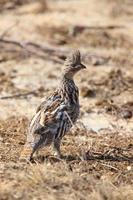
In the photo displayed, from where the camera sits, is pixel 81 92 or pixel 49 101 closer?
pixel 49 101

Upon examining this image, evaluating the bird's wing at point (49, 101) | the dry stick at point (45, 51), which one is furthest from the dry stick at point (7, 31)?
the bird's wing at point (49, 101)

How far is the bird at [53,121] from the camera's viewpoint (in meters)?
8.26

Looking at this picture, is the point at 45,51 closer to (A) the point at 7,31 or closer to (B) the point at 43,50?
(B) the point at 43,50

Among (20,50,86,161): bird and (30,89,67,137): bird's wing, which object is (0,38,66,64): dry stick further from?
(30,89,67,137): bird's wing

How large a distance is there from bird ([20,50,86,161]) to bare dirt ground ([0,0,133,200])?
17 centimetres

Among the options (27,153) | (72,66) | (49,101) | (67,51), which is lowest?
(27,153)

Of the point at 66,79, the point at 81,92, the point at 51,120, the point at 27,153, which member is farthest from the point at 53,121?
the point at 81,92

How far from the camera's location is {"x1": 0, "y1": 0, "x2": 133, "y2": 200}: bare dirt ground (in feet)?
24.6

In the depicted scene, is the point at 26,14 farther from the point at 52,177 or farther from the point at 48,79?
the point at 52,177

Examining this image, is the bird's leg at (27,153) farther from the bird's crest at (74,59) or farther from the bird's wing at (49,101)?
the bird's crest at (74,59)

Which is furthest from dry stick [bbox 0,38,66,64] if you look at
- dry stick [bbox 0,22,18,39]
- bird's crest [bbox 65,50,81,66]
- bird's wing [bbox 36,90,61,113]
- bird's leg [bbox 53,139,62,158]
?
bird's leg [bbox 53,139,62,158]

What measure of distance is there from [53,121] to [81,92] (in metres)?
3.23

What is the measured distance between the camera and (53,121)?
8.27m

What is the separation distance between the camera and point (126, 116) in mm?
10555
